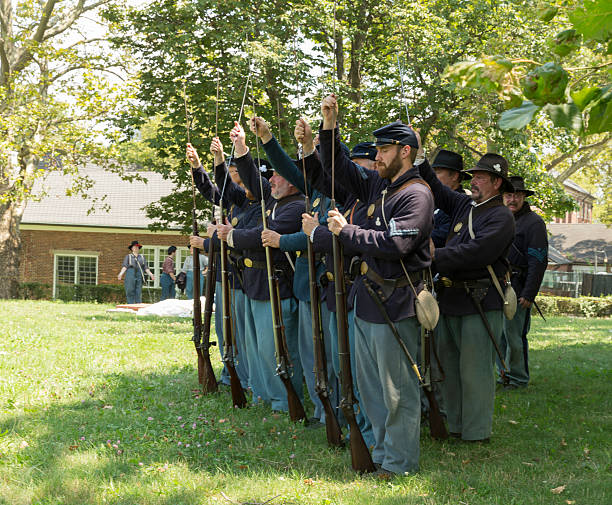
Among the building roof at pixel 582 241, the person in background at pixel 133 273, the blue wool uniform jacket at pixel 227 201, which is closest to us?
the blue wool uniform jacket at pixel 227 201

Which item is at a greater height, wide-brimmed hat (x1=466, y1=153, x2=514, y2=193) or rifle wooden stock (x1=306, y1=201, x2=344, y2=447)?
wide-brimmed hat (x1=466, y1=153, x2=514, y2=193)

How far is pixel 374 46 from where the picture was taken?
62.1 feet

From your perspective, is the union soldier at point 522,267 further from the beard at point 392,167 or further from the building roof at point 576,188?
the building roof at point 576,188

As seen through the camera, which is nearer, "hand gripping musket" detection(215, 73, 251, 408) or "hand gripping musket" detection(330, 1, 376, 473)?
"hand gripping musket" detection(330, 1, 376, 473)

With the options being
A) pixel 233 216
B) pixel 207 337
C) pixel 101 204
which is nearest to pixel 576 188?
pixel 101 204

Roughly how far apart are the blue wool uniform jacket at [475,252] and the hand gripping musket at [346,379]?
3.93 ft

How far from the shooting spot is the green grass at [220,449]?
4.69 metres

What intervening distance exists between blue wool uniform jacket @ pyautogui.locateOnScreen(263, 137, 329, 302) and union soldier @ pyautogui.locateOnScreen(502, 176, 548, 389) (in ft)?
9.86

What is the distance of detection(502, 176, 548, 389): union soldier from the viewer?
8578 mm

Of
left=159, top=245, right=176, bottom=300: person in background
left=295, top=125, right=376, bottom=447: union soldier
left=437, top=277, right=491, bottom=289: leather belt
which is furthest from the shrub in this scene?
left=437, top=277, right=491, bottom=289: leather belt

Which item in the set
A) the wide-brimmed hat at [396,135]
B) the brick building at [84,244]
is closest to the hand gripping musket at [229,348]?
the wide-brimmed hat at [396,135]

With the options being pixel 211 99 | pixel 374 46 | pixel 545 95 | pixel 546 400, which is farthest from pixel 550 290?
pixel 545 95

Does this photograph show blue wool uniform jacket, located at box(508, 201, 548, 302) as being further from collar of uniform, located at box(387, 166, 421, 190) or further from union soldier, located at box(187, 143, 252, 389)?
collar of uniform, located at box(387, 166, 421, 190)

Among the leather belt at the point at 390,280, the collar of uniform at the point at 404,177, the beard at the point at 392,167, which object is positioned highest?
the beard at the point at 392,167
